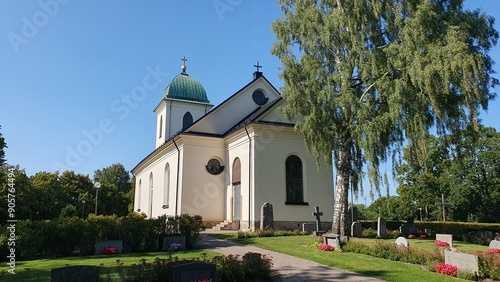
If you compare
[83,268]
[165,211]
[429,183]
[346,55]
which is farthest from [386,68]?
[429,183]

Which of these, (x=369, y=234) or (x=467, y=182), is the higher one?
(x=467, y=182)

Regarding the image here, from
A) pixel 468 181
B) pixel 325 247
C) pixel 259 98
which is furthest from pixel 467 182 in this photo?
pixel 325 247

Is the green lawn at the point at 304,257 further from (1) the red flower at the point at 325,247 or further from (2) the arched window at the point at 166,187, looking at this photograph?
(2) the arched window at the point at 166,187

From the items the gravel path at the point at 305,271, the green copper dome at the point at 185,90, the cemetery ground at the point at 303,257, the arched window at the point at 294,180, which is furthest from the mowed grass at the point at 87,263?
the green copper dome at the point at 185,90

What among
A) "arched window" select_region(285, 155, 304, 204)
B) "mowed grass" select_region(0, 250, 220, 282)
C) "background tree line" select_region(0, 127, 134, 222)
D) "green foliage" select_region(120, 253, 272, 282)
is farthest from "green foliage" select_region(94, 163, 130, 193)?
"green foliage" select_region(120, 253, 272, 282)

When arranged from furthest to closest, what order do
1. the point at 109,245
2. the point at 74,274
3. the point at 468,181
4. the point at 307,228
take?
the point at 468,181
the point at 307,228
the point at 109,245
the point at 74,274

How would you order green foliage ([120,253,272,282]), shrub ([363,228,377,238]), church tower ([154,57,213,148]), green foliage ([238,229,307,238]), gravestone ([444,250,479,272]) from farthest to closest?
1. church tower ([154,57,213,148])
2. shrub ([363,228,377,238])
3. green foliage ([238,229,307,238])
4. gravestone ([444,250,479,272])
5. green foliage ([120,253,272,282])

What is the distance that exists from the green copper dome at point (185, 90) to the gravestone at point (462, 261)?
2969 cm

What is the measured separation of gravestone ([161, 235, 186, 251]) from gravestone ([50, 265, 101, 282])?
7.01 meters

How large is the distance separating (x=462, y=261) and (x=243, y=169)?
15088 mm

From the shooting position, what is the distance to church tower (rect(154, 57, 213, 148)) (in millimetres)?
36500

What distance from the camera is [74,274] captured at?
7.76 meters

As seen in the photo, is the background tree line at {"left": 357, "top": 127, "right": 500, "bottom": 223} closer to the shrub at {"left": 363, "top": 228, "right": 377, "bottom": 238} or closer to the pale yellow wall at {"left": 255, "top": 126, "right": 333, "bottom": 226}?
the pale yellow wall at {"left": 255, "top": 126, "right": 333, "bottom": 226}

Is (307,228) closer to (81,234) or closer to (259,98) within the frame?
(81,234)
